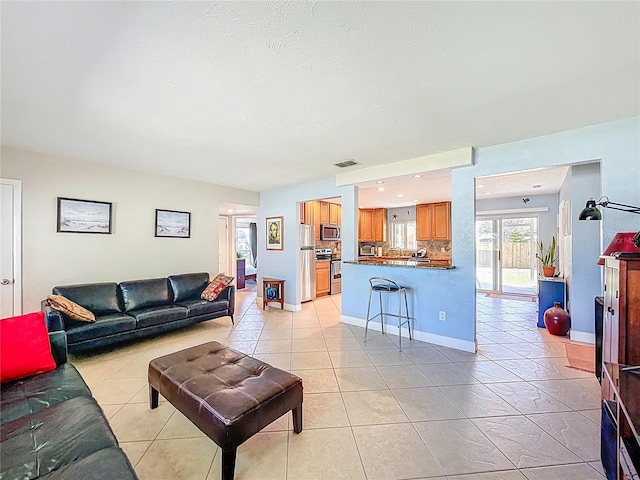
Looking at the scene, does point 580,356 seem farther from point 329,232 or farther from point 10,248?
point 10,248

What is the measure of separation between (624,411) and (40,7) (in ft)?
9.99

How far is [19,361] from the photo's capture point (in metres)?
1.74

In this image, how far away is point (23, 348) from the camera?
178 cm

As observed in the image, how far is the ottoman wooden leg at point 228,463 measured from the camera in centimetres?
141

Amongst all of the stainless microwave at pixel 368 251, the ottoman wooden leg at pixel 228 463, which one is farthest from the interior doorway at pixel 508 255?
the ottoman wooden leg at pixel 228 463

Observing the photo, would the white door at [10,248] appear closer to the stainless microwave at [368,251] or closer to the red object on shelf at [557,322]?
the red object on shelf at [557,322]

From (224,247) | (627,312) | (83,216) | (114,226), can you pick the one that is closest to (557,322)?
(627,312)

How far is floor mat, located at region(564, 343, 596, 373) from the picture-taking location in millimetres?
2781

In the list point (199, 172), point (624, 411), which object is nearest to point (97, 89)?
point (199, 172)

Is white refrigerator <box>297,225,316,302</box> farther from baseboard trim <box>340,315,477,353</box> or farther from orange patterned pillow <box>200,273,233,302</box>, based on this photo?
baseboard trim <box>340,315,477,353</box>

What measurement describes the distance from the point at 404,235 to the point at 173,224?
630 cm

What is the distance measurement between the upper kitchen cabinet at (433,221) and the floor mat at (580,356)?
12.7 ft

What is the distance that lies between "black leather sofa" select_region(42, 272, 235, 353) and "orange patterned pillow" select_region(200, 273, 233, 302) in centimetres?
8

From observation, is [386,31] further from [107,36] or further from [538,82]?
[107,36]
